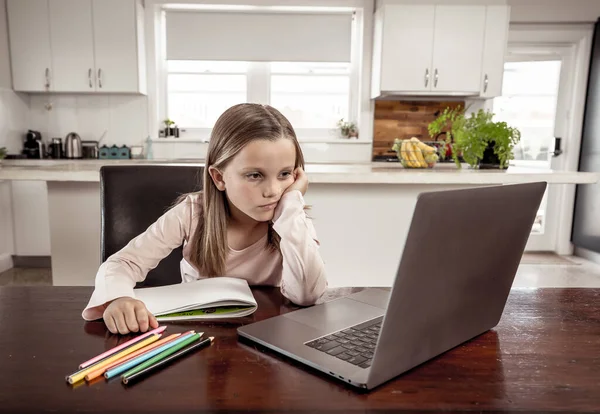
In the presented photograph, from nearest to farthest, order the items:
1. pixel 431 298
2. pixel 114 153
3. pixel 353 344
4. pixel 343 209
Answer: pixel 431 298 → pixel 353 344 → pixel 343 209 → pixel 114 153

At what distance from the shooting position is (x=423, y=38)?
12.2ft

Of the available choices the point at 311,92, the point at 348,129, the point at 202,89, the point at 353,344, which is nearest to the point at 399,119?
the point at 348,129

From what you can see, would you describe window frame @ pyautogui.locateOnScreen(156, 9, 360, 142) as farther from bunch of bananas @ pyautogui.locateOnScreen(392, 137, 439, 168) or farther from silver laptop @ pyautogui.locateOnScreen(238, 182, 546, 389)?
silver laptop @ pyautogui.locateOnScreen(238, 182, 546, 389)

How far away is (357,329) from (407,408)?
0.21 m

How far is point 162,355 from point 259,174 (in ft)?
1.57

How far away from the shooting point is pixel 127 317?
27.4 inches

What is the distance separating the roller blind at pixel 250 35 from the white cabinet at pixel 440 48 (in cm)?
61

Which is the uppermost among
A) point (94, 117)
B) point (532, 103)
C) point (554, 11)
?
point (554, 11)

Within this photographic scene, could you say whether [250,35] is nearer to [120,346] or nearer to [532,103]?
[532,103]

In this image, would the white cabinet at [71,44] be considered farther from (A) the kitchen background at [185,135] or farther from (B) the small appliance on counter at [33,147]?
(B) the small appliance on counter at [33,147]

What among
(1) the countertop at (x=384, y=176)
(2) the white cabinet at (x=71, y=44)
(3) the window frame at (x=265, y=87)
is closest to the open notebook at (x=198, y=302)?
(1) the countertop at (x=384, y=176)

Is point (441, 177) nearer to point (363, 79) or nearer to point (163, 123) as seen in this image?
point (363, 79)

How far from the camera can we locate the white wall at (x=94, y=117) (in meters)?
4.07

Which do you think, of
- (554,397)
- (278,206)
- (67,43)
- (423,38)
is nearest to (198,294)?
(278,206)
